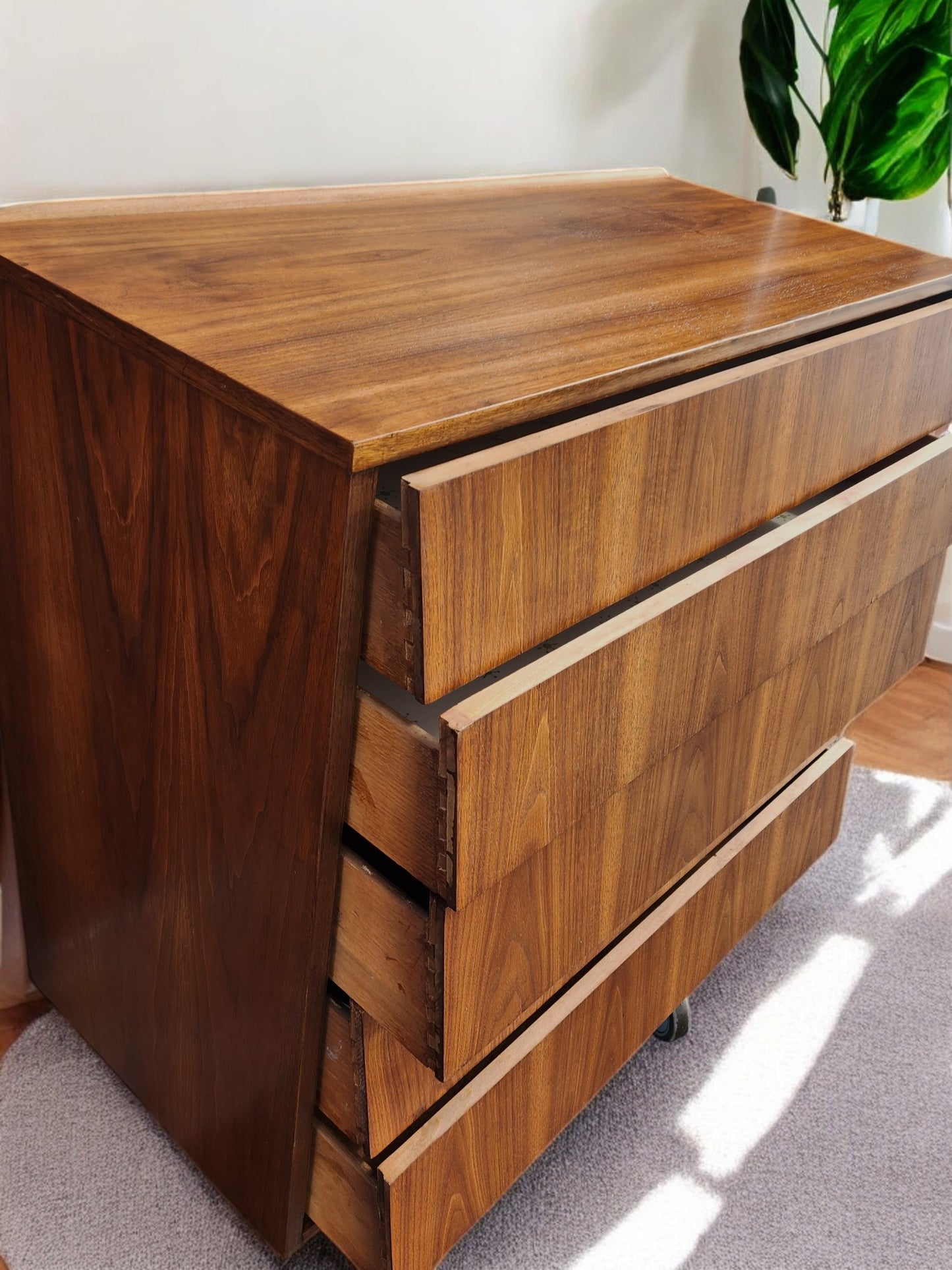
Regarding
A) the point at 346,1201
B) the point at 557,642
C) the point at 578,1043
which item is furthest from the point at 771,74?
the point at 346,1201

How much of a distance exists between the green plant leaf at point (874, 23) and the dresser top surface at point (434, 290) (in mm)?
367

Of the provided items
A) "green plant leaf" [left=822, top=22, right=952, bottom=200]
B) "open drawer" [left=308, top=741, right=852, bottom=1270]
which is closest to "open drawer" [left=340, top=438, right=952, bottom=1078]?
"open drawer" [left=308, top=741, right=852, bottom=1270]

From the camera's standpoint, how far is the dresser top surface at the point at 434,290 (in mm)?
625

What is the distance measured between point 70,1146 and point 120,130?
2.87ft

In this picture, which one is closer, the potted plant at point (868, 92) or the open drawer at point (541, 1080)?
the open drawer at point (541, 1080)

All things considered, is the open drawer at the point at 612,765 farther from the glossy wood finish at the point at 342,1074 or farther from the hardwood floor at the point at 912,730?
the hardwood floor at the point at 912,730

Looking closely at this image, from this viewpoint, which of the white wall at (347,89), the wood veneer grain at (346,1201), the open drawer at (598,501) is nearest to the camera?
the open drawer at (598,501)

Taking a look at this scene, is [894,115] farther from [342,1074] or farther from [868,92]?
[342,1074]

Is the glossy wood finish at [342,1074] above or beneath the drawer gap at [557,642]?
beneath

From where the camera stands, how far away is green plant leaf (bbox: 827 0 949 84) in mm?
1293

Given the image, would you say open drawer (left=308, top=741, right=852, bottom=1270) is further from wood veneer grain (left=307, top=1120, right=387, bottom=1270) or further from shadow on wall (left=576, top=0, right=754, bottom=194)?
shadow on wall (left=576, top=0, right=754, bottom=194)

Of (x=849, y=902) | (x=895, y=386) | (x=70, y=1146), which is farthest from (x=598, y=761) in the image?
(x=849, y=902)

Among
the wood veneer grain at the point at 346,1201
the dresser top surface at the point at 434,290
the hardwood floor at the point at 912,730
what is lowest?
the hardwood floor at the point at 912,730

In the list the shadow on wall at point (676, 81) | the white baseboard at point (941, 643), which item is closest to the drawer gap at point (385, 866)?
the shadow on wall at point (676, 81)
